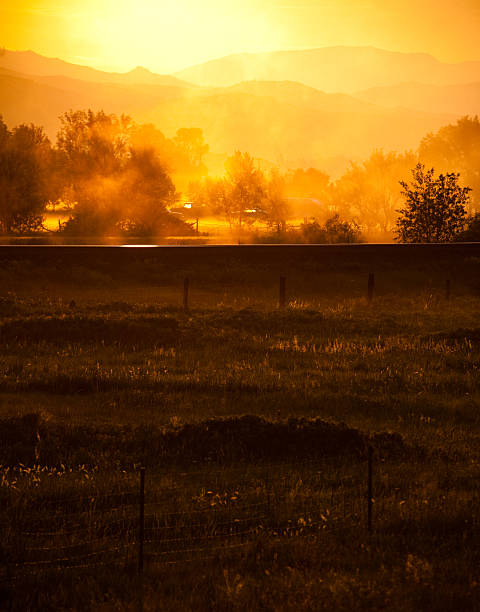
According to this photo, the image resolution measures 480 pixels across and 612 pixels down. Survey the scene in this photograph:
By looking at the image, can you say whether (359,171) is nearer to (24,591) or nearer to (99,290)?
(99,290)

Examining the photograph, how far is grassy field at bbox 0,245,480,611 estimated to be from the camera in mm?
6848

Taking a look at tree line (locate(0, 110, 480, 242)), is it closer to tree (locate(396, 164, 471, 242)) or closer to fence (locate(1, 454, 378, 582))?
tree (locate(396, 164, 471, 242))

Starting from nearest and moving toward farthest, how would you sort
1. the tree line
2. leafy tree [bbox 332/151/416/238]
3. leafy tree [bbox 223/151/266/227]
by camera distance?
the tree line
leafy tree [bbox 223/151/266/227]
leafy tree [bbox 332/151/416/238]

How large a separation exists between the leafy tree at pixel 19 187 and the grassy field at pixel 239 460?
47.1 m

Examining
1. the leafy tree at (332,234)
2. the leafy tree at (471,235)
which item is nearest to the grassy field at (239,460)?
the leafy tree at (471,235)

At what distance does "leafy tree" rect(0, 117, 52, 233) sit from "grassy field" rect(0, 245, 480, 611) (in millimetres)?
47071

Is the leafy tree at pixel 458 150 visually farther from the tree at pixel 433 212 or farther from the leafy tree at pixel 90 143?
the tree at pixel 433 212

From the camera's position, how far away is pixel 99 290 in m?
36.4

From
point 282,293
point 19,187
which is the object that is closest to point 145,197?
point 19,187

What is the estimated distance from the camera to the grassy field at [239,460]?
685 centimetres

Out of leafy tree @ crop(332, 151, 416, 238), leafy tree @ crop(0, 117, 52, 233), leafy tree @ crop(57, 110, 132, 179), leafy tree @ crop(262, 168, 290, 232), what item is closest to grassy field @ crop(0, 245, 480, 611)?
leafy tree @ crop(0, 117, 52, 233)

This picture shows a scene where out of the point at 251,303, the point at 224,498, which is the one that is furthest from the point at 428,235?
the point at 224,498

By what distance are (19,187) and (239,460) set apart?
63430 mm

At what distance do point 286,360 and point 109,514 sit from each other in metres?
10.9
